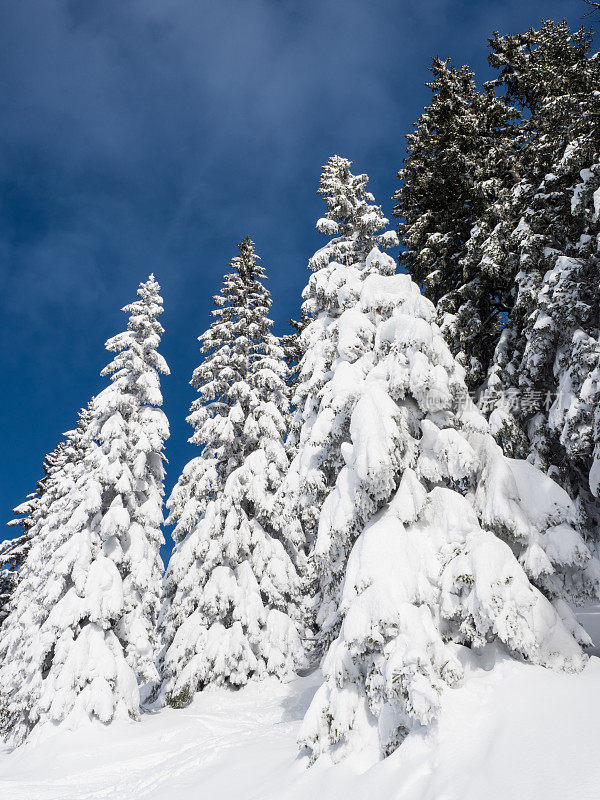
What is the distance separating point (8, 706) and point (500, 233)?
2179cm

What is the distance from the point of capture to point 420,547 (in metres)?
8.45

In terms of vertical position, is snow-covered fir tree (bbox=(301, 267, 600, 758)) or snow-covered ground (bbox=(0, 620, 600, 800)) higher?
snow-covered fir tree (bbox=(301, 267, 600, 758))

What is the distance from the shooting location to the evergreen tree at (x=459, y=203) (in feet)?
49.3

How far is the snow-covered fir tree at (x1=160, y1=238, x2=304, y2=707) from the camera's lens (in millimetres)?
16922

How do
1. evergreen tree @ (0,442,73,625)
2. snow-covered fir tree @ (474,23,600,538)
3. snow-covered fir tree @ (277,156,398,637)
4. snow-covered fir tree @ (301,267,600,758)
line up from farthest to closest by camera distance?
evergreen tree @ (0,442,73,625)
snow-covered fir tree @ (474,23,600,538)
snow-covered fir tree @ (277,156,398,637)
snow-covered fir tree @ (301,267,600,758)

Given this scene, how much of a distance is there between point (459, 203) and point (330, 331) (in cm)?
840

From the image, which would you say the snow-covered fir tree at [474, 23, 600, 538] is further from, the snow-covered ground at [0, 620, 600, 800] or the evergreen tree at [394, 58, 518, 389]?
the snow-covered ground at [0, 620, 600, 800]

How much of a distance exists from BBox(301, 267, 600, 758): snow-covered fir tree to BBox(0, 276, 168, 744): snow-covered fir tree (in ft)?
29.3

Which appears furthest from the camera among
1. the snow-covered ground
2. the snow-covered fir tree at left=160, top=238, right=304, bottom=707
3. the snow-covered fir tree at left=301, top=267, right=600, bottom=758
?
the snow-covered fir tree at left=160, top=238, right=304, bottom=707

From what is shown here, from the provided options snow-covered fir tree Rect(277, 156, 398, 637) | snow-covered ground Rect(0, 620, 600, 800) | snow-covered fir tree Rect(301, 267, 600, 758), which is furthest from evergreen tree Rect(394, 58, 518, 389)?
snow-covered ground Rect(0, 620, 600, 800)

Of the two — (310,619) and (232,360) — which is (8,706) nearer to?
(310,619)

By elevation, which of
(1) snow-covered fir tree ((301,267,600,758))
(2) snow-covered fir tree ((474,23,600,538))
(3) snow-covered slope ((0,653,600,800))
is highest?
(2) snow-covered fir tree ((474,23,600,538))

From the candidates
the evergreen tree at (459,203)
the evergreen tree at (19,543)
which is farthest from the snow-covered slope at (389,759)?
the evergreen tree at (19,543)

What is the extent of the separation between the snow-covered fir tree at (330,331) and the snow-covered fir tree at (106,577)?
6634 millimetres
